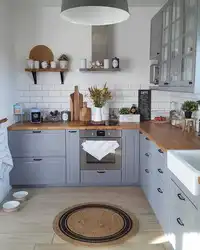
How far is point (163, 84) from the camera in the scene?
3.24 m

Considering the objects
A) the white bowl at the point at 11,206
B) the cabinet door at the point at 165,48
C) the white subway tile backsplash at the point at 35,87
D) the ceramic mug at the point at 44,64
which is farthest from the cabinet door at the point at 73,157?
the cabinet door at the point at 165,48

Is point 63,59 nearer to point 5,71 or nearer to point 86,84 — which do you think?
point 86,84

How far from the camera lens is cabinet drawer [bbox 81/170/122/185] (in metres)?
3.72

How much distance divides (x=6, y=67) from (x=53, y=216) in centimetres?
200

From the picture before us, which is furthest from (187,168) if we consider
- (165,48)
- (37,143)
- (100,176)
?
(37,143)

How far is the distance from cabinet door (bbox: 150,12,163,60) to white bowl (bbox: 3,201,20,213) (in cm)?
250

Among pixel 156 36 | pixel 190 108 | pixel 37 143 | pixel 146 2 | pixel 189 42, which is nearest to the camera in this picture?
pixel 189 42

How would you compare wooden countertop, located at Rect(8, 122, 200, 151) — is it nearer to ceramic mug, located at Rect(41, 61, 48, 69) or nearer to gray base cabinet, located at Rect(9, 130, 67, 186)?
gray base cabinet, located at Rect(9, 130, 67, 186)

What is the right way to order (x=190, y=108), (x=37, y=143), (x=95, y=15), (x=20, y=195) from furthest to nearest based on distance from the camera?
(x=37, y=143) → (x=20, y=195) → (x=190, y=108) → (x=95, y=15)

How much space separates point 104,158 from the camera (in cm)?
369

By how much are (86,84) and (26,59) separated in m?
0.96

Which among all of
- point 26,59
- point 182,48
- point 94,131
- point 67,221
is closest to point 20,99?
point 26,59

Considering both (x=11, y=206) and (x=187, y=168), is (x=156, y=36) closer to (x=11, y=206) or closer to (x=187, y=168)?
(x=187, y=168)

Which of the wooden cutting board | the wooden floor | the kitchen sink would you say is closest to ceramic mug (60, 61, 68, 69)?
the wooden cutting board
